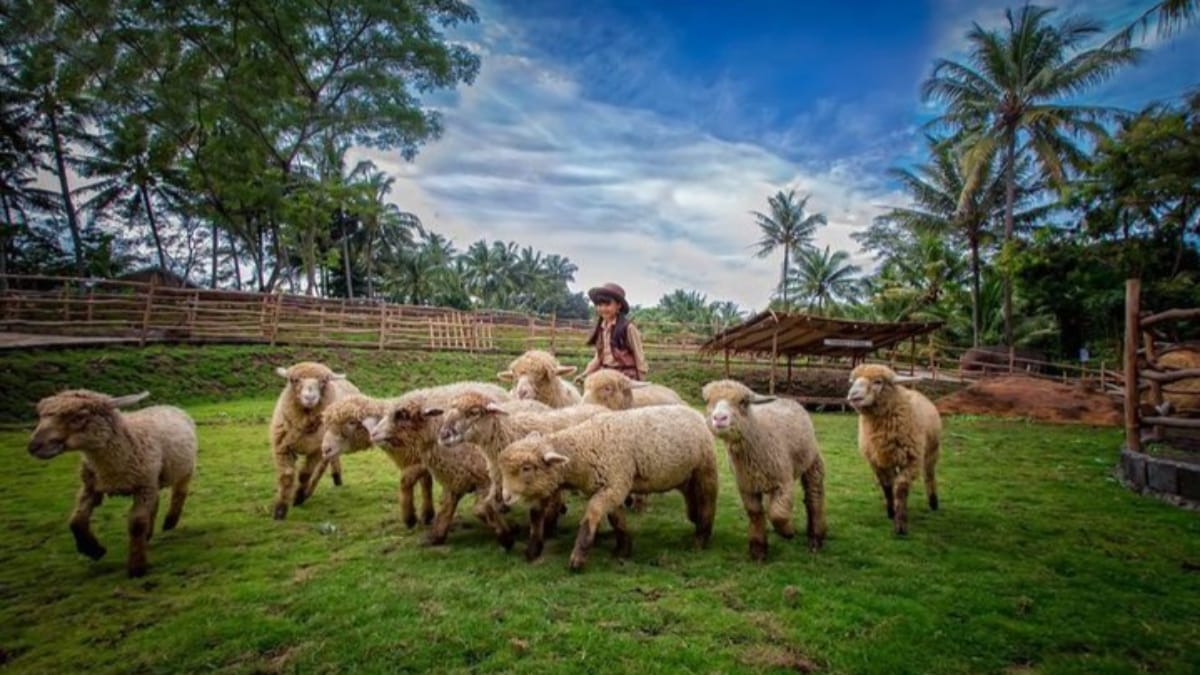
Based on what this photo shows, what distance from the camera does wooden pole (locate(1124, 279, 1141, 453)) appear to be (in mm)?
7336

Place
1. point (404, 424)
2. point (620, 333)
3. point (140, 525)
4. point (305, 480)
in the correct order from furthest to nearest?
1. point (620, 333)
2. point (305, 480)
3. point (404, 424)
4. point (140, 525)

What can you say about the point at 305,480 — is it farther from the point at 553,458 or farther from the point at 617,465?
the point at 617,465

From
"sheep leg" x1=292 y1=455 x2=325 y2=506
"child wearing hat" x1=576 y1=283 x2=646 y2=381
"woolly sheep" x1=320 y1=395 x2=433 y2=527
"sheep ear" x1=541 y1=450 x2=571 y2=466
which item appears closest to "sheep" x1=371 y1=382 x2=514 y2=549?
"woolly sheep" x1=320 y1=395 x2=433 y2=527

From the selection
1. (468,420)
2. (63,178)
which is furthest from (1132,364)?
(63,178)

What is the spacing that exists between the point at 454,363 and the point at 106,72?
596 inches

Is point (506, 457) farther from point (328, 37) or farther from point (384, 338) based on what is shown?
point (328, 37)

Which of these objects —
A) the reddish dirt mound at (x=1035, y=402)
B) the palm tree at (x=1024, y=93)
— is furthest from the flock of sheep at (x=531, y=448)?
the palm tree at (x=1024, y=93)

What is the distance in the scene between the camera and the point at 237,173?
24.8 meters

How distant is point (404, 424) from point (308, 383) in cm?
166

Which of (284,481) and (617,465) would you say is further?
(284,481)

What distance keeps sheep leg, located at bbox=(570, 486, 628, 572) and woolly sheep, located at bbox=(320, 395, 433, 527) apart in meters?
1.83

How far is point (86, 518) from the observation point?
443 centimetres

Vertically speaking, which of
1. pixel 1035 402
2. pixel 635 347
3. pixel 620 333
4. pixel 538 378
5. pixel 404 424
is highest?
pixel 620 333

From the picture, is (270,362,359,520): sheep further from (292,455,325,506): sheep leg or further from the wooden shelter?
the wooden shelter
